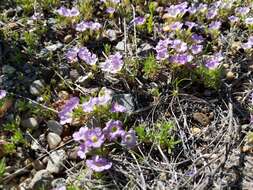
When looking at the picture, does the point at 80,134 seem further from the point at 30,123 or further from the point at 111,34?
the point at 111,34

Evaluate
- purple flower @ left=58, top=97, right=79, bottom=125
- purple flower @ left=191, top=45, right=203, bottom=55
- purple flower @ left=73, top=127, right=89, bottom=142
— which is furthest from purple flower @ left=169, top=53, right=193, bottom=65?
purple flower @ left=73, top=127, right=89, bottom=142

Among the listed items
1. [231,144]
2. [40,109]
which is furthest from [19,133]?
[231,144]

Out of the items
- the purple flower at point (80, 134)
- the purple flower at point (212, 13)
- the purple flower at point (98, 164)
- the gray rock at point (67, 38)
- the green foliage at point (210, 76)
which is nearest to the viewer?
the purple flower at point (98, 164)

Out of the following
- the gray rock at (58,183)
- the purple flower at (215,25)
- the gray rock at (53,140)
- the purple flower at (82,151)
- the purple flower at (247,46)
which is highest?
the purple flower at (215,25)

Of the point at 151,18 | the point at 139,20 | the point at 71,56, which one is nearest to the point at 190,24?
the point at 151,18

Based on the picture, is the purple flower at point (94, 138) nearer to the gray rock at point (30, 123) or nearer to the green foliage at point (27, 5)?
the gray rock at point (30, 123)

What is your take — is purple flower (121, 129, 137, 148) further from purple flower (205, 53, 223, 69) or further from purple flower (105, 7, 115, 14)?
purple flower (105, 7, 115, 14)

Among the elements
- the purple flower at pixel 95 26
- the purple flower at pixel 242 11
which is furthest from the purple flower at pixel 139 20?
the purple flower at pixel 242 11
